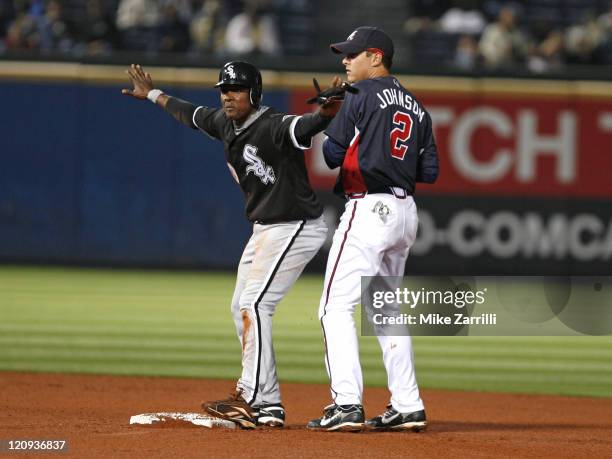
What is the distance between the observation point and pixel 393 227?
5.68 meters

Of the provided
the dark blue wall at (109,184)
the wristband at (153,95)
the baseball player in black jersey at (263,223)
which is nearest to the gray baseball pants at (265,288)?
the baseball player in black jersey at (263,223)

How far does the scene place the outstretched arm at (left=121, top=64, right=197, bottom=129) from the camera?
6.44 m

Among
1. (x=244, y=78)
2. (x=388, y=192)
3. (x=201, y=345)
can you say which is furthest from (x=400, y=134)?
(x=201, y=345)

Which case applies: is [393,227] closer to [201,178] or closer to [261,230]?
[261,230]

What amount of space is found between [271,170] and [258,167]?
7cm

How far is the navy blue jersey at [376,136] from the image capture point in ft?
18.4

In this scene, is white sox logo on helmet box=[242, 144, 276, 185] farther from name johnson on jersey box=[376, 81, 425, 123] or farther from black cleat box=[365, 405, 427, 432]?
black cleat box=[365, 405, 427, 432]

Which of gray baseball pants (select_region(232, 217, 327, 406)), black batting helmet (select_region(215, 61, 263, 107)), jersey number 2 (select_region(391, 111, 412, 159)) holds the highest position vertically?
black batting helmet (select_region(215, 61, 263, 107))

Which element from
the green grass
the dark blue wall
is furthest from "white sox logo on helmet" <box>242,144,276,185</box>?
the dark blue wall

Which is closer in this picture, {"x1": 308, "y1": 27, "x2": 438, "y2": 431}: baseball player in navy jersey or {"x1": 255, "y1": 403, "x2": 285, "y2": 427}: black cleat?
{"x1": 308, "y1": 27, "x2": 438, "y2": 431}: baseball player in navy jersey

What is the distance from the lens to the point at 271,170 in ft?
19.5

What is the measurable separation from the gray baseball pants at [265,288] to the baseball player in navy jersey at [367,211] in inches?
11.9

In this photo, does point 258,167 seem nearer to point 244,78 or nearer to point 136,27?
point 244,78

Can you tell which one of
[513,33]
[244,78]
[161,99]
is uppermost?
[513,33]
